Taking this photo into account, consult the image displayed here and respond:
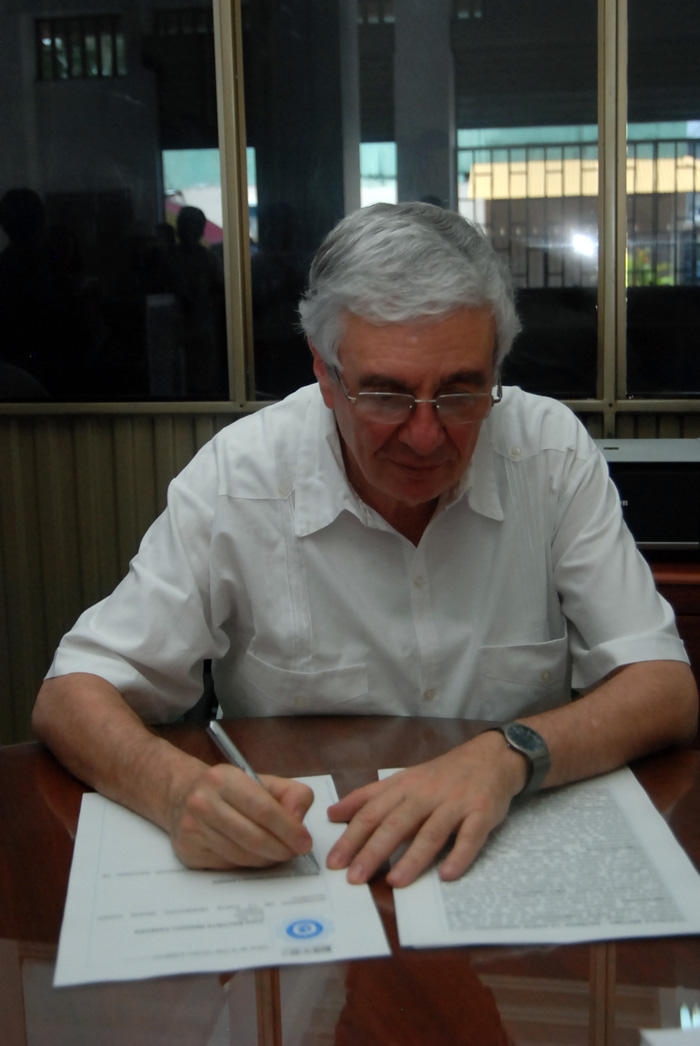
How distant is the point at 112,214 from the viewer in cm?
276

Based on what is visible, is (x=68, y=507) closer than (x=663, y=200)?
No

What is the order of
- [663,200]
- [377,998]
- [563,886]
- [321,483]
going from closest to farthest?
[377,998] → [563,886] → [321,483] → [663,200]

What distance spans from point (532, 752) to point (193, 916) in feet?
1.29

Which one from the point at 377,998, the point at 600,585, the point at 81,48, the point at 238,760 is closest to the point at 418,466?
the point at 600,585

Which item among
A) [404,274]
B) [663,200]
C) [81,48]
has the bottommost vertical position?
[404,274]

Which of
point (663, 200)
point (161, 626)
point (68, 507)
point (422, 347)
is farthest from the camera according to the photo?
point (68, 507)

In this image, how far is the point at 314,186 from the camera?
8.96 feet

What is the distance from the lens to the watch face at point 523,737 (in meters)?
0.98

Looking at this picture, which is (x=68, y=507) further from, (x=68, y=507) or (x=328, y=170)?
(x=328, y=170)

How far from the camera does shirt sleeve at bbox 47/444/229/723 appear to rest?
1.22 metres

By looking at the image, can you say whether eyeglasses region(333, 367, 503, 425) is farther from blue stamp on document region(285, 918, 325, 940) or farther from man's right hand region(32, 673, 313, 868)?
blue stamp on document region(285, 918, 325, 940)

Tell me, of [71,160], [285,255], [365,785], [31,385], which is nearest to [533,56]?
[285,255]

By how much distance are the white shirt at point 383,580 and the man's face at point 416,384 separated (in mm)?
139

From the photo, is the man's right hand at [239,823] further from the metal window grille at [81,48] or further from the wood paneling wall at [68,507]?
the metal window grille at [81,48]
